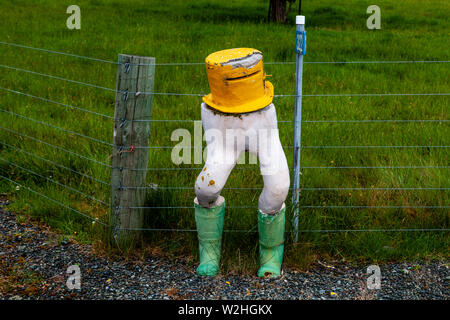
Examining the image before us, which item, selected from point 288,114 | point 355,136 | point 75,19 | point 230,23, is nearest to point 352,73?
point 288,114

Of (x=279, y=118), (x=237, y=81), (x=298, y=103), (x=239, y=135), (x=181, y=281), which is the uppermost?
(x=237, y=81)

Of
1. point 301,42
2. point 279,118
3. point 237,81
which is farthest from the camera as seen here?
point 279,118

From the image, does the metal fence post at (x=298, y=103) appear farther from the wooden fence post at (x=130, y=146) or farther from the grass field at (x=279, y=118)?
the wooden fence post at (x=130, y=146)

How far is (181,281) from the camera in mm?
2854

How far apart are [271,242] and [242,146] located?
0.59 metres

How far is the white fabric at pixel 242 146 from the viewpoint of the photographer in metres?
2.54

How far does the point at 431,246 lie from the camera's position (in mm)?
3117

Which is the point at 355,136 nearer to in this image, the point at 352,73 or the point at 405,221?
the point at 405,221

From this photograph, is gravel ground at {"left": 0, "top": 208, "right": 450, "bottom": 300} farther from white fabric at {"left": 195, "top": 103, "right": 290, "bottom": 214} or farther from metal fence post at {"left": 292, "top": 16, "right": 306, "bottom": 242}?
white fabric at {"left": 195, "top": 103, "right": 290, "bottom": 214}

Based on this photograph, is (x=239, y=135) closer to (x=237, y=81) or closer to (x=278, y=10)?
(x=237, y=81)

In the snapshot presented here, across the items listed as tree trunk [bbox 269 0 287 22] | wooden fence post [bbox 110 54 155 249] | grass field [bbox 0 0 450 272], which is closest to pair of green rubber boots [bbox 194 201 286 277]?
grass field [bbox 0 0 450 272]

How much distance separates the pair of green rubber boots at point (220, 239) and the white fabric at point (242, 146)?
0.16 metres

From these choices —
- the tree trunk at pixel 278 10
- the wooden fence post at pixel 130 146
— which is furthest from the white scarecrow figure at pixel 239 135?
the tree trunk at pixel 278 10

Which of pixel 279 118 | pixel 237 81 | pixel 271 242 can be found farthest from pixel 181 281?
pixel 279 118
